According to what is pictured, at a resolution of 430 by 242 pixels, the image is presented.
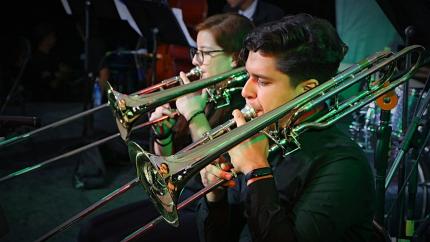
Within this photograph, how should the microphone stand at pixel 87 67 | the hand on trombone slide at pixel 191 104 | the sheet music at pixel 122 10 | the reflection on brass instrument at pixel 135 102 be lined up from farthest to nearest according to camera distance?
the microphone stand at pixel 87 67
the sheet music at pixel 122 10
the hand on trombone slide at pixel 191 104
the reflection on brass instrument at pixel 135 102

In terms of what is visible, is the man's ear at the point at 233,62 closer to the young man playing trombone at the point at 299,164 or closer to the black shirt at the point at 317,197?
the young man playing trombone at the point at 299,164

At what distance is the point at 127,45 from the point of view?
28.6ft

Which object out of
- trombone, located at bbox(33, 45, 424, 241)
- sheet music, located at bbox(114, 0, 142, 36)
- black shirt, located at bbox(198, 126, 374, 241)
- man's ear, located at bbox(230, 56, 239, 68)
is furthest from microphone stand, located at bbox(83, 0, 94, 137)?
black shirt, located at bbox(198, 126, 374, 241)

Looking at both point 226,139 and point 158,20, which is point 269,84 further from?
point 158,20

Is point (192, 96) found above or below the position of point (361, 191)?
above

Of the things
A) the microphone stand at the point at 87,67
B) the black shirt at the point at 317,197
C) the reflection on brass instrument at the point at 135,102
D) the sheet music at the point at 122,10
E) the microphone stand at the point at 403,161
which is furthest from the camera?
the microphone stand at the point at 87,67

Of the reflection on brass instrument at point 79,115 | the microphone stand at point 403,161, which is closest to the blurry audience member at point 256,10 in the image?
the reflection on brass instrument at point 79,115

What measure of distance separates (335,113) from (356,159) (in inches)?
12.0

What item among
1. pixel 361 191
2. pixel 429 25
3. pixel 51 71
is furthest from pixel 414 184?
pixel 51 71

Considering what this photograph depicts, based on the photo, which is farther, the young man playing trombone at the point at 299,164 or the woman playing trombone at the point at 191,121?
the woman playing trombone at the point at 191,121

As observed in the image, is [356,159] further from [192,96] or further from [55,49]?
[55,49]

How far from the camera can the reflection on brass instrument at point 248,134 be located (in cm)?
126

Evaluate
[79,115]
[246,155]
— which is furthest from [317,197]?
[79,115]

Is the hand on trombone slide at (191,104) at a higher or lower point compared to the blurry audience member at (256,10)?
lower
